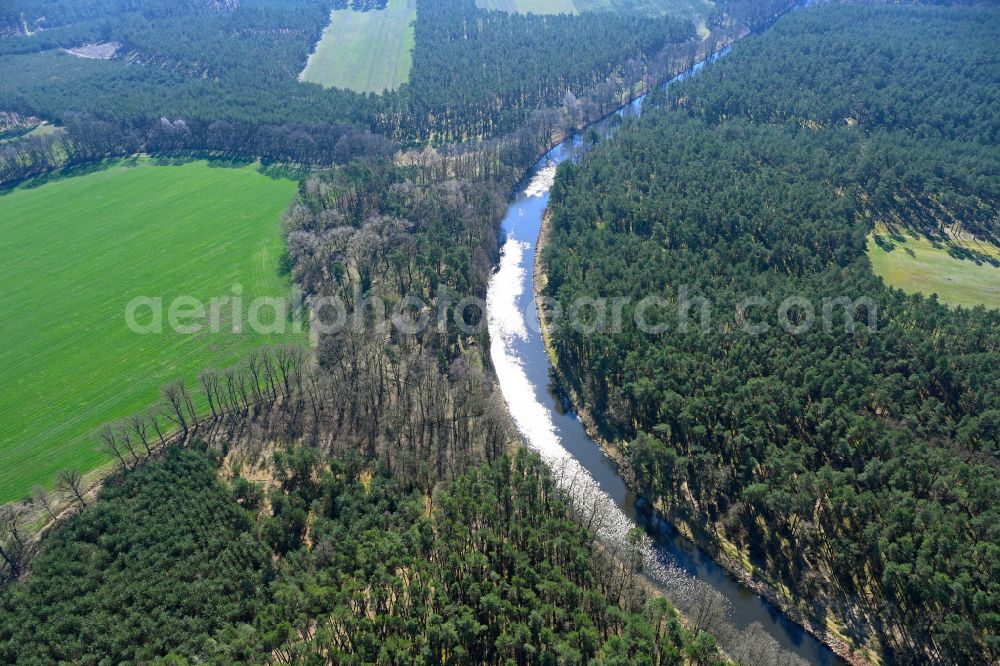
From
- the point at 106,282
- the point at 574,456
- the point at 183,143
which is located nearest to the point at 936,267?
the point at 574,456

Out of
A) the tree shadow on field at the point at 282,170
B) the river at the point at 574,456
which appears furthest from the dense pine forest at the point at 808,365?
the tree shadow on field at the point at 282,170

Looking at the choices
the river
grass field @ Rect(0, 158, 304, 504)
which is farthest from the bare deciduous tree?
the river

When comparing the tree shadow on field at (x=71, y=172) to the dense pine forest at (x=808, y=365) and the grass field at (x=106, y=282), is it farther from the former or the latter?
the dense pine forest at (x=808, y=365)

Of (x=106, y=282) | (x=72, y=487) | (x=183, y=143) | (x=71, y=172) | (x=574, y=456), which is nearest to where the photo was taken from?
(x=72, y=487)

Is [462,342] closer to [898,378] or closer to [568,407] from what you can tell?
[568,407]

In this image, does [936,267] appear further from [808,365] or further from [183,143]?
[183,143]

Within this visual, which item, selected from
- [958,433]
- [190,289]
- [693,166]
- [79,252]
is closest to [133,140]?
[79,252]
